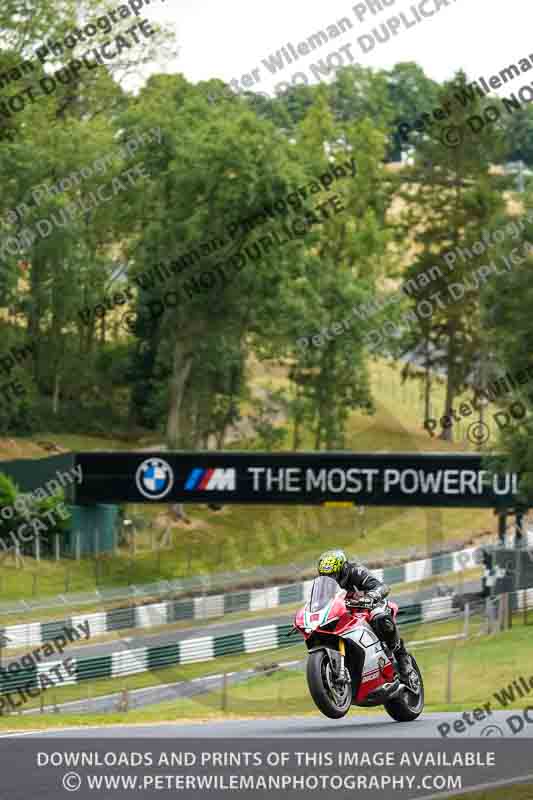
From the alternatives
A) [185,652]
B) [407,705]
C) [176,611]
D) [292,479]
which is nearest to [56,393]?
[292,479]

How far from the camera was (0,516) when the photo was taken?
153 ft

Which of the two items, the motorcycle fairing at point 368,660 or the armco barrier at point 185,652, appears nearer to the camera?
the motorcycle fairing at point 368,660

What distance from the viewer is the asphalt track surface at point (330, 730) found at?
14.7 metres

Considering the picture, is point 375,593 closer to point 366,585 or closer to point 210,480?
point 366,585

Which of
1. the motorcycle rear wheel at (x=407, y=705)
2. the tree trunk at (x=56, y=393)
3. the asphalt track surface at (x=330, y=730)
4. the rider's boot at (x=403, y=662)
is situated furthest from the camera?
the tree trunk at (x=56, y=393)

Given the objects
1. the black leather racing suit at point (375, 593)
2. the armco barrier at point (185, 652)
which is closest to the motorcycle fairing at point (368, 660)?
the black leather racing suit at point (375, 593)

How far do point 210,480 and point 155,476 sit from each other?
1.74 metres

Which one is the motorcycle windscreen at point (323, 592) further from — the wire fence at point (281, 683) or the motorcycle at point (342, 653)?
the wire fence at point (281, 683)

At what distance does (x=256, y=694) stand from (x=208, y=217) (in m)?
38.8

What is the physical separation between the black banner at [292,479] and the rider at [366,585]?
28.5 m

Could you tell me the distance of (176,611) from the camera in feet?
133

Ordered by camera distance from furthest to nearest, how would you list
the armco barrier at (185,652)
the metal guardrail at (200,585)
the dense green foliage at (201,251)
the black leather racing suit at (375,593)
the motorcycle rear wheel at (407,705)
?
1. the dense green foliage at (201,251)
2. the metal guardrail at (200,585)
3. the armco barrier at (185,652)
4. the motorcycle rear wheel at (407,705)
5. the black leather racing suit at (375,593)

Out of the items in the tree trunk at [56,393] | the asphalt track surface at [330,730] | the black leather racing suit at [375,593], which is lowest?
the asphalt track surface at [330,730]
